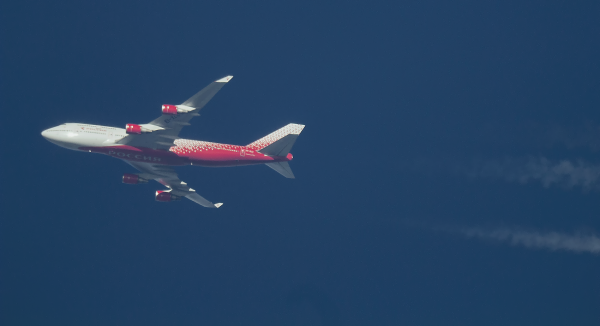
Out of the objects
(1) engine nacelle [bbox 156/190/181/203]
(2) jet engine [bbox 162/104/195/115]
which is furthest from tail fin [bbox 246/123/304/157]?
(1) engine nacelle [bbox 156/190/181/203]

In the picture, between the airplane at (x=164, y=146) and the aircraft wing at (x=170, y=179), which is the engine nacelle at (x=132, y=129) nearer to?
the airplane at (x=164, y=146)

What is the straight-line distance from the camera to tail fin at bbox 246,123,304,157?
83.7m

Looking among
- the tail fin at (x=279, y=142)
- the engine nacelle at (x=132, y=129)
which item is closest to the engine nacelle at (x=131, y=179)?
the engine nacelle at (x=132, y=129)

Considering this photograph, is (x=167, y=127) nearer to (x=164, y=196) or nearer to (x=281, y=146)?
(x=164, y=196)

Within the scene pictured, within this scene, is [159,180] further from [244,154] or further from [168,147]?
[244,154]

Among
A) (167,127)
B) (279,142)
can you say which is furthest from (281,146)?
(167,127)

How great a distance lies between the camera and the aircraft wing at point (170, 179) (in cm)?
8819

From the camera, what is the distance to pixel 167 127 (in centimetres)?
8156

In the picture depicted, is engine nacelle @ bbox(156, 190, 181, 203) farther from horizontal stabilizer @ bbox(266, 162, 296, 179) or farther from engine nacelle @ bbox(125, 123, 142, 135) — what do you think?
horizontal stabilizer @ bbox(266, 162, 296, 179)

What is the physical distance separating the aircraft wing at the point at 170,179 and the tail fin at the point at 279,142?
1207 cm

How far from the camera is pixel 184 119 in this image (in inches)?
3174

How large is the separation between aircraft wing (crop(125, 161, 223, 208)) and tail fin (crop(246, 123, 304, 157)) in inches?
475

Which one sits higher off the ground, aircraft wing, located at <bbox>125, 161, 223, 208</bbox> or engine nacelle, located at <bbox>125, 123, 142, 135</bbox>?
engine nacelle, located at <bbox>125, 123, 142, 135</bbox>

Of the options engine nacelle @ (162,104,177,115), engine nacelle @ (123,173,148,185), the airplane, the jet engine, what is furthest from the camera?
engine nacelle @ (123,173,148,185)
